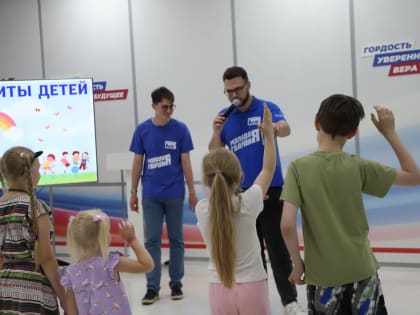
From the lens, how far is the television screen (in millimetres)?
4953

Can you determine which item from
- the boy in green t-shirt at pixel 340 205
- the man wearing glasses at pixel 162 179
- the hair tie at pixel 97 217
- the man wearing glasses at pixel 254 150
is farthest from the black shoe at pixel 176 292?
the boy in green t-shirt at pixel 340 205

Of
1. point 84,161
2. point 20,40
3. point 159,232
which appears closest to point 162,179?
point 159,232

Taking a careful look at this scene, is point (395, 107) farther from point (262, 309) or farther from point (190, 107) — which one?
point (262, 309)

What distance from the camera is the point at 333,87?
5125mm

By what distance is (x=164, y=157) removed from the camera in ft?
14.0

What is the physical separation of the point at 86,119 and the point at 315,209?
3364 mm

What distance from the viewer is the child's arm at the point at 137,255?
7.17 feet

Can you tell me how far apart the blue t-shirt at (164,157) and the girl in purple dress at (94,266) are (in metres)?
1.93

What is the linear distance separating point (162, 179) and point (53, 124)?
1354mm

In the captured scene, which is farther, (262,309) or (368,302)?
(262,309)

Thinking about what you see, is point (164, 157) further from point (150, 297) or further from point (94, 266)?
point (94, 266)

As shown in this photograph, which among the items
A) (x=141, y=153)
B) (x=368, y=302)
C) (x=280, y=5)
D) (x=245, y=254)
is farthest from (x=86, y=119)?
(x=368, y=302)

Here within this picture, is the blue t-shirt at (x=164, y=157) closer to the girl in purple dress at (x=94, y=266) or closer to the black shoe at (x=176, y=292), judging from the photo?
the black shoe at (x=176, y=292)

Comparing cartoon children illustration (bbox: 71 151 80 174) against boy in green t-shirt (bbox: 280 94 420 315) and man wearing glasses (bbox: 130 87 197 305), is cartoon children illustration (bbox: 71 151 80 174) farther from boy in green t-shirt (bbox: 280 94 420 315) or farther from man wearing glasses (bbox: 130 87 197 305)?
boy in green t-shirt (bbox: 280 94 420 315)
